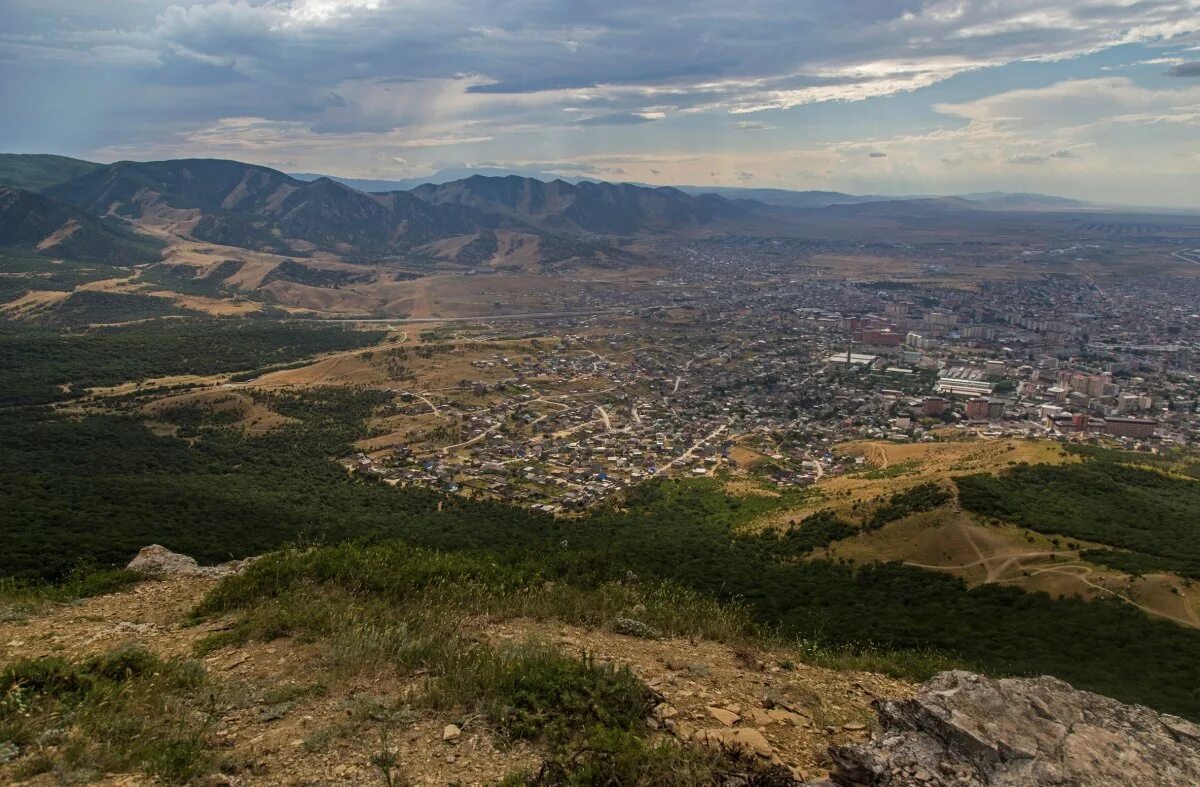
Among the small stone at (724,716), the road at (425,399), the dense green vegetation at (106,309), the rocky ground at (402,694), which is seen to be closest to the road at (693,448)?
the road at (425,399)

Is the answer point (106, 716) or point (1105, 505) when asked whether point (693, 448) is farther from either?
point (106, 716)

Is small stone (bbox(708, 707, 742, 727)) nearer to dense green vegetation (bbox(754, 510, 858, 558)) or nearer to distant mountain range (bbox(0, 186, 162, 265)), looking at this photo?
dense green vegetation (bbox(754, 510, 858, 558))

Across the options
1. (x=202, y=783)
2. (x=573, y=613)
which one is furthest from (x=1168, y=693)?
(x=202, y=783)

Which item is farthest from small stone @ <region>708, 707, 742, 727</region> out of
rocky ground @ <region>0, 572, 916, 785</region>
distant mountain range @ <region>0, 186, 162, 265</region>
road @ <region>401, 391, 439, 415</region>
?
distant mountain range @ <region>0, 186, 162, 265</region>

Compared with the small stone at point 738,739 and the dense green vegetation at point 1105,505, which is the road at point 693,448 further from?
the small stone at point 738,739

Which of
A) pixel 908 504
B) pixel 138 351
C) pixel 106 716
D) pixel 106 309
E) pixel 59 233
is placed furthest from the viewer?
pixel 59 233

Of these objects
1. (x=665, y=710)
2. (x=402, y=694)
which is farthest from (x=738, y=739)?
(x=402, y=694)
